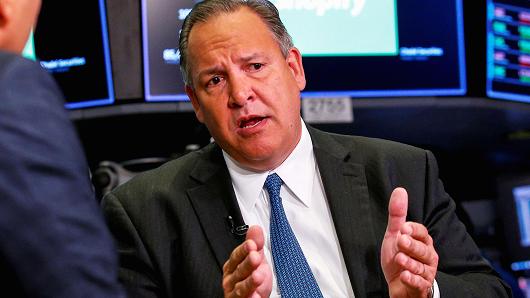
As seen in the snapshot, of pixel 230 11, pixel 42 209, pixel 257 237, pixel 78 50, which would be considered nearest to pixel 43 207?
pixel 42 209

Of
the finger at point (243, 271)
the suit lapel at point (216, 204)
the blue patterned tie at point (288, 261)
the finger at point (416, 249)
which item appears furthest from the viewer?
the suit lapel at point (216, 204)

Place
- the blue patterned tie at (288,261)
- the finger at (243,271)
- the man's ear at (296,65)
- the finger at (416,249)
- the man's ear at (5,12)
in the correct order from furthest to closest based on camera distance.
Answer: the man's ear at (296,65) → the blue patterned tie at (288,261) → the finger at (416,249) → the finger at (243,271) → the man's ear at (5,12)

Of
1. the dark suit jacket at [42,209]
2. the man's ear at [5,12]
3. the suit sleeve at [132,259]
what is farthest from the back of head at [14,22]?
the suit sleeve at [132,259]

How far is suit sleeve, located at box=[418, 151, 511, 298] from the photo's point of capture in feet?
6.82

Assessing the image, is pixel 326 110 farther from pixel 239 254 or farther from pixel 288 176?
pixel 239 254

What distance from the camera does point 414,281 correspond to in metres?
1.77

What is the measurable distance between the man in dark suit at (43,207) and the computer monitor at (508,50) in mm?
2919

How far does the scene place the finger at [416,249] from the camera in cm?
176

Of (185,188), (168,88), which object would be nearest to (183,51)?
(185,188)

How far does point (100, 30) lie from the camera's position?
130 inches

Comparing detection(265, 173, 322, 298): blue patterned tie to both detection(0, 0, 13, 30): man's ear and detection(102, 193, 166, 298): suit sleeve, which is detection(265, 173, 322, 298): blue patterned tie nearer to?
detection(102, 193, 166, 298): suit sleeve

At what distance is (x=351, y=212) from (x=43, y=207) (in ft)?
4.14

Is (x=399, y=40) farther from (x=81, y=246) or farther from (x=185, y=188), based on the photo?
(x=81, y=246)

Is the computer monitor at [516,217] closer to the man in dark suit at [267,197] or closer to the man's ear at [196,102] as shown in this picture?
the man in dark suit at [267,197]
